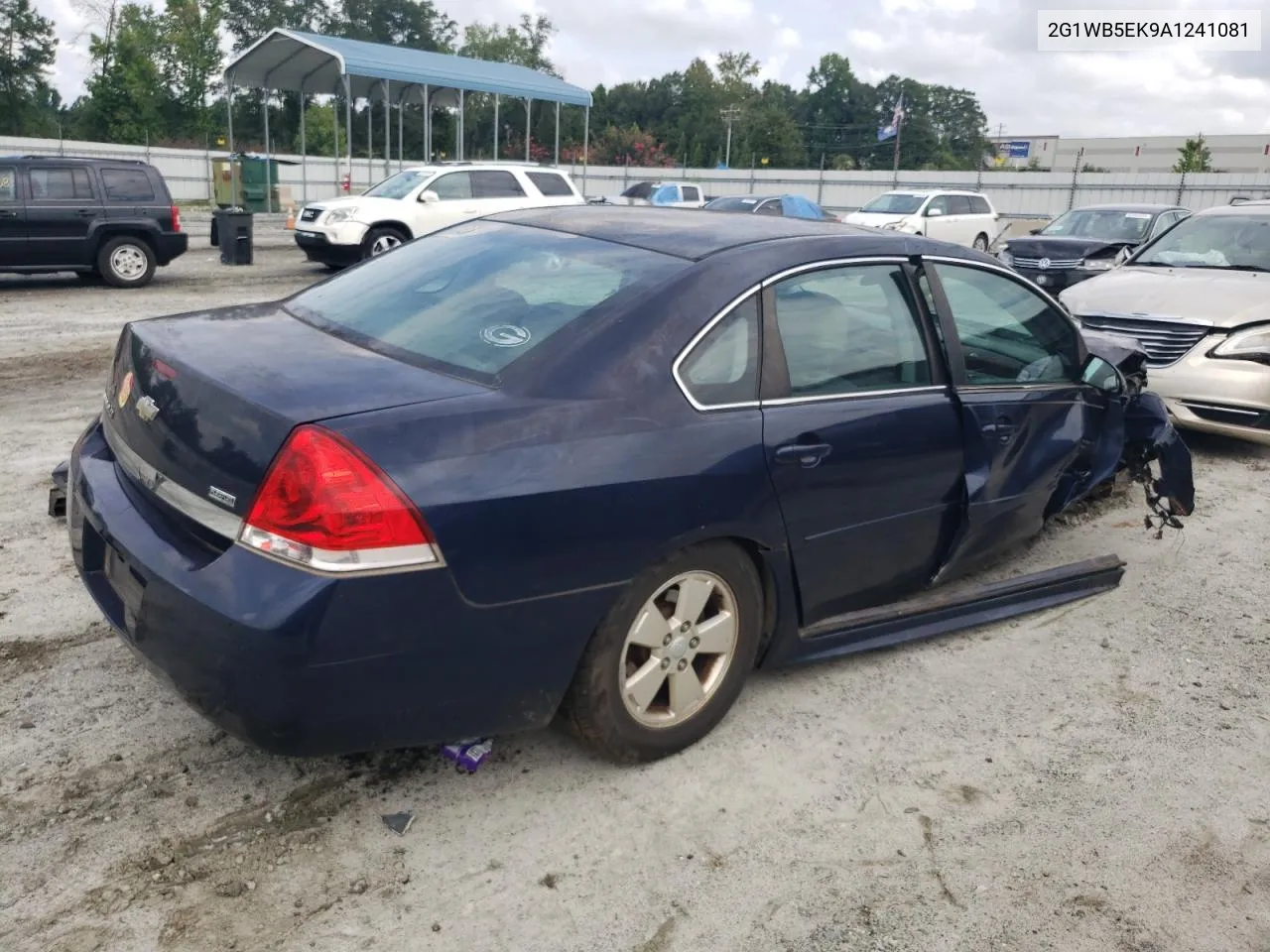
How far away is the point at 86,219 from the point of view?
13.4 metres

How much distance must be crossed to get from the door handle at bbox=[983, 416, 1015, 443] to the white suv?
Answer: 41.3ft

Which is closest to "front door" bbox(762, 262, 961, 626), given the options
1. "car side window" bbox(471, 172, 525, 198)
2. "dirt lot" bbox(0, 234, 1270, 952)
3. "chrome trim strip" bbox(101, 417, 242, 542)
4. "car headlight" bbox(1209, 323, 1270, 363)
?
"dirt lot" bbox(0, 234, 1270, 952)

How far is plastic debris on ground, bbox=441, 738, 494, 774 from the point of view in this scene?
2.97 m

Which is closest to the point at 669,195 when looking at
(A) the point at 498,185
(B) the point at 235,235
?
(A) the point at 498,185

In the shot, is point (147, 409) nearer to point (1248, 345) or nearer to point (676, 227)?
point (676, 227)

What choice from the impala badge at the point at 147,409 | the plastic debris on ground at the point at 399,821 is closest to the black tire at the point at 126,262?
the impala badge at the point at 147,409

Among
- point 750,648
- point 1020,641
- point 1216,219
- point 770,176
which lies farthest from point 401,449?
point 770,176

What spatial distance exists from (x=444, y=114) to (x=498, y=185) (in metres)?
50.5

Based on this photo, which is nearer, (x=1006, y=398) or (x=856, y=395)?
(x=856, y=395)

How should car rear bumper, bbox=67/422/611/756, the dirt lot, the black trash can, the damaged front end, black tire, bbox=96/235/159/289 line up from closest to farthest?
1. car rear bumper, bbox=67/422/611/756
2. the dirt lot
3. the damaged front end
4. black tire, bbox=96/235/159/289
5. the black trash can

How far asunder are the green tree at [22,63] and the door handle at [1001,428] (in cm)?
6520

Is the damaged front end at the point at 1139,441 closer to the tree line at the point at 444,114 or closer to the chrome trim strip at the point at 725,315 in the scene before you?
the chrome trim strip at the point at 725,315

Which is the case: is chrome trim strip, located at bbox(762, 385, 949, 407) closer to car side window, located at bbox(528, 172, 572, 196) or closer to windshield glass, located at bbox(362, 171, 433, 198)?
windshield glass, located at bbox(362, 171, 433, 198)

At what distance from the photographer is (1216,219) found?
8703mm
